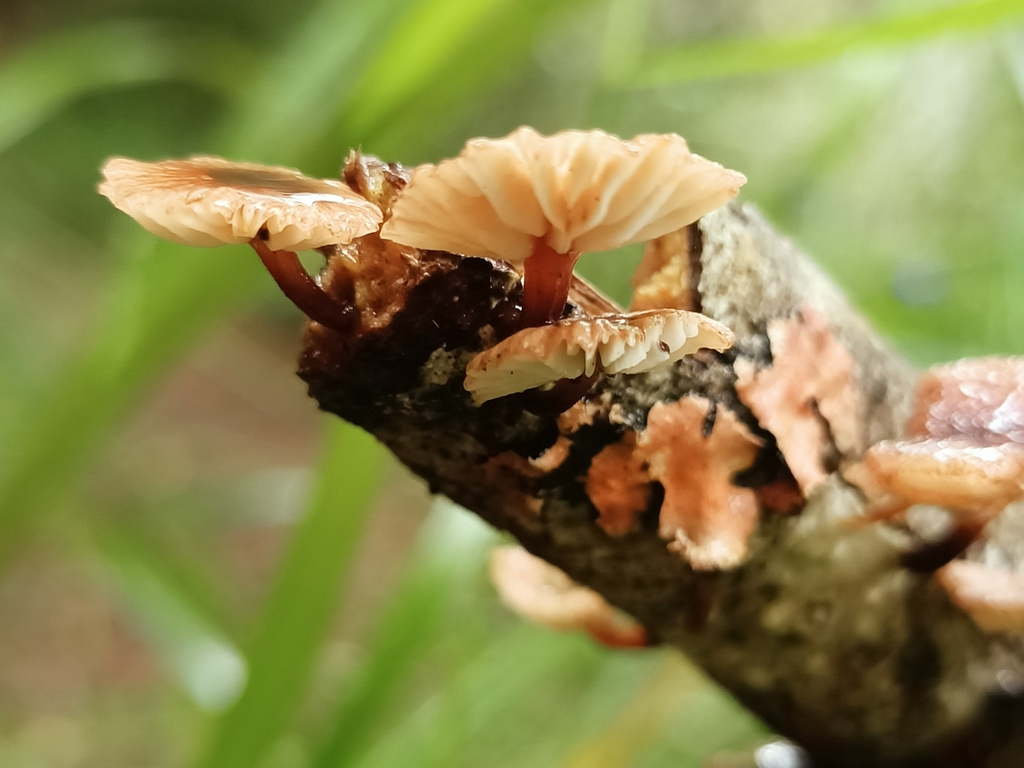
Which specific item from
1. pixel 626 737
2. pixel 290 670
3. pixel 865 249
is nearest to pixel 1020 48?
pixel 865 249

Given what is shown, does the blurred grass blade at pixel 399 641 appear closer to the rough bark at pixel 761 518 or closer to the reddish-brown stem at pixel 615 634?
the reddish-brown stem at pixel 615 634

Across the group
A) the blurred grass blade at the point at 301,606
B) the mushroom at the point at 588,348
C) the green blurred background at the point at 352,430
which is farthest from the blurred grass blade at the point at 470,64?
the mushroom at the point at 588,348

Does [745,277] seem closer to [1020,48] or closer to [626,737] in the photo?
[626,737]

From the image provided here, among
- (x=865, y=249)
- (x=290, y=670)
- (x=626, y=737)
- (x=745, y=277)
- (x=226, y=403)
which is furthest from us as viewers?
(x=226, y=403)

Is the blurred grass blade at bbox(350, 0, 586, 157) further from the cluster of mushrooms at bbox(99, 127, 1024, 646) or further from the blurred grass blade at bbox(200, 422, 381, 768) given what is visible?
the cluster of mushrooms at bbox(99, 127, 1024, 646)

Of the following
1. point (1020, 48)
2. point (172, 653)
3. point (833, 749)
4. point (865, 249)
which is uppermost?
point (1020, 48)

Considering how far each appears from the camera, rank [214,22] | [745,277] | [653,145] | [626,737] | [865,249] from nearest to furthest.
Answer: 1. [653,145]
2. [745,277]
3. [626,737]
4. [865,249]
5. [214,22]
